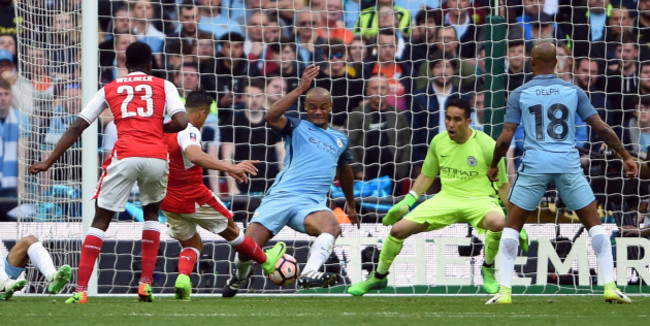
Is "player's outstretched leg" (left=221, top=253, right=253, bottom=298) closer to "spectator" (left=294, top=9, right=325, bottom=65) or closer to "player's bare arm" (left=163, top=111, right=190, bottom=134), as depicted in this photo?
"player's bare arm" (left=163, top=111, right=190, bottom=134)

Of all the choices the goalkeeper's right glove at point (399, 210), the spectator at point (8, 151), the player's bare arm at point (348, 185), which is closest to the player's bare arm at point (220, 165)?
the player's bare arm at point (348, 185)

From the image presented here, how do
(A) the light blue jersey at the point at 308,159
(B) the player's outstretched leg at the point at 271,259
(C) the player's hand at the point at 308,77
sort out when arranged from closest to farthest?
(C) the player's hand at the point at 308,77, (B) the player's outstretched leg at the point at 271,259, (A) the light blue jersey at the point at 308,159

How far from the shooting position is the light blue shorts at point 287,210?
27.4ft

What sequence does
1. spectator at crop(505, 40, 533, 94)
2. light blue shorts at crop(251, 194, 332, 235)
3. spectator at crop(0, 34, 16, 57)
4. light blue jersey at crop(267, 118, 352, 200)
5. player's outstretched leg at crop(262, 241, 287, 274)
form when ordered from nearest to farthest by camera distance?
1. player's outstretched leg at crop(262, 241, 287, 274)
2. light blue shorts at crop(251, 194, 332, 235)
3. light blue jersey at crop(267, 118, 352, 200)
4. spectator at crop(505, 40, 533, 94)
5. spectator at crop(0, 34, 16, 57)

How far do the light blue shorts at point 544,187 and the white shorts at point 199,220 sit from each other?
2.37 m

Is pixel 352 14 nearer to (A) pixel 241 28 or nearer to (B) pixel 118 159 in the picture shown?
(A) pixel 241 28

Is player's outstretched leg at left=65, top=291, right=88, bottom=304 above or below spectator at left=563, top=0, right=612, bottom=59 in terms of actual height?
below

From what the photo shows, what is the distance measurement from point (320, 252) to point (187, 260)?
1.02 m

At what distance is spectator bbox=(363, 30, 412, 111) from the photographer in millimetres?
11008

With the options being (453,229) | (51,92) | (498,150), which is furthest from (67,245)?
(498,150)

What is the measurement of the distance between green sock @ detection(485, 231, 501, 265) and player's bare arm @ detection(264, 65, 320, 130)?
1.89 meters

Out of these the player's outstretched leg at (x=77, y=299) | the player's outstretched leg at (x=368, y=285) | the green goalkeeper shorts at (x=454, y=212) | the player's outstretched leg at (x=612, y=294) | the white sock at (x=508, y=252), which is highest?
the green goalkeeper shorts at (x=454, y=212)

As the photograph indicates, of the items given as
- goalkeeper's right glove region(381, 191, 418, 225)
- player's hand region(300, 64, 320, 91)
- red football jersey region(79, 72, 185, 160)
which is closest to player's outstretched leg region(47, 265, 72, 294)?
red football jersey region(79, 72, 185, 160)

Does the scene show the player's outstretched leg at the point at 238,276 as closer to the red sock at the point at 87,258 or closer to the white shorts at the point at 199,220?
the white shorts at the point at 199,220
